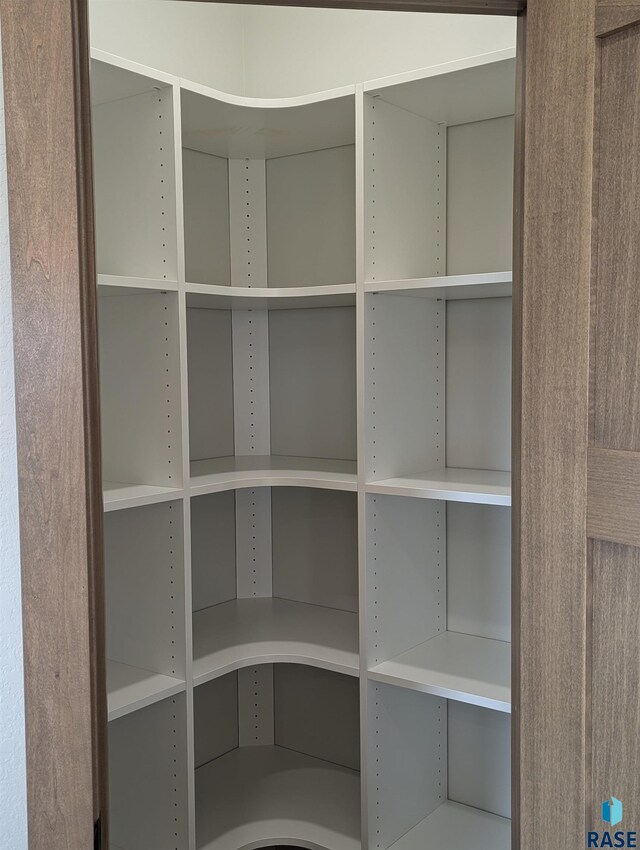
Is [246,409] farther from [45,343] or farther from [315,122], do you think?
[45,343]

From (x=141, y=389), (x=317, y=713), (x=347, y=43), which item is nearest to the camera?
(x=141, y=389)

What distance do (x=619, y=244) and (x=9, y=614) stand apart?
911mm

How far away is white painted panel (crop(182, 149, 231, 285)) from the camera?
2.38 m

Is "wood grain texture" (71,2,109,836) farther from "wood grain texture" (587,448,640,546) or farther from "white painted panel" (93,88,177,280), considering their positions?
"white painted panel" (93,88,177,280)

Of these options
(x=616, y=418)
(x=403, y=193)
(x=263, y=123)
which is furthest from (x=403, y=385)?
(x=616, y=418)

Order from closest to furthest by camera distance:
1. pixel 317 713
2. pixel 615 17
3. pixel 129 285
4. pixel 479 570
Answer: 1. pixel 615 17
2. pixel 129 285
3. pixel 479 570
4. pixel 317 713

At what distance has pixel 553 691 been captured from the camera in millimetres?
1042

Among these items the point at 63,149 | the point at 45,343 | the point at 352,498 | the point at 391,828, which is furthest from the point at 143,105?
the point at 391,828

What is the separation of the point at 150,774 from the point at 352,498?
0.93 meters

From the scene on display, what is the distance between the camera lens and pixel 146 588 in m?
1.98

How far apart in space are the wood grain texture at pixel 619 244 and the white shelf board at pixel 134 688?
4.10 ft

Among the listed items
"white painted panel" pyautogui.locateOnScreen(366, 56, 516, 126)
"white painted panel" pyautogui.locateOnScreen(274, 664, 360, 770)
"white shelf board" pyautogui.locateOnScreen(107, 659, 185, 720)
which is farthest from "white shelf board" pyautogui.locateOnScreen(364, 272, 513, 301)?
"white painted panel" pyautogui.locateOnScreen(274, 664, 360, 770)

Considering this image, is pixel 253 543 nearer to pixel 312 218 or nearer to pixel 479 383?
pixel 479 383

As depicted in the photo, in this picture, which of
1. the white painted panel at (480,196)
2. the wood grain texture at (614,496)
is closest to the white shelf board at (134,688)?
the wood grain texture at (614,496)
